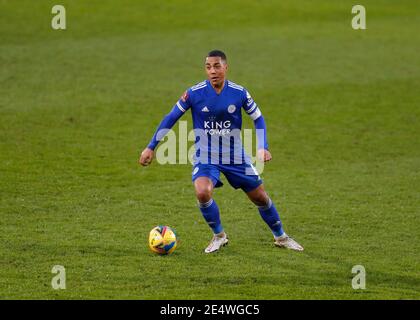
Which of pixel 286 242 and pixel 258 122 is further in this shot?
pixel 286 242

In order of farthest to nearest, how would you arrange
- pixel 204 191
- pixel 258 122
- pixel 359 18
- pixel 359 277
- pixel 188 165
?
1. pixel 359 18
2. pixel 188 165
3. pixel 258 122
4. pixel 204 191
5. pixel 359 277

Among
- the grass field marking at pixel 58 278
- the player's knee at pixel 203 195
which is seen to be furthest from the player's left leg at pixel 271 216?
the grass field marking at pixel 58 278

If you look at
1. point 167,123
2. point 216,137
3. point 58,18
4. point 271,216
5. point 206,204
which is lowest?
point 271,216

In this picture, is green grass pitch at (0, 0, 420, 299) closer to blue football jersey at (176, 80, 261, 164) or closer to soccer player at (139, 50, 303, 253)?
soccer player at (139, 50, 303, 253)

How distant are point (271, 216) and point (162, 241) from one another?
161cm

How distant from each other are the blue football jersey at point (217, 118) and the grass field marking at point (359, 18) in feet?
67.9

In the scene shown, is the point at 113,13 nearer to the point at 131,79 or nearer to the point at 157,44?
the point at 157,44

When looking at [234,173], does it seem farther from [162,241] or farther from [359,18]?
[359,18]

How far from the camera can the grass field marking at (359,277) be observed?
956cm

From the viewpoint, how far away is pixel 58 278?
9.64m

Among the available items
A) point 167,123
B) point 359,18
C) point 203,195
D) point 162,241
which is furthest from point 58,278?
point 359,18
